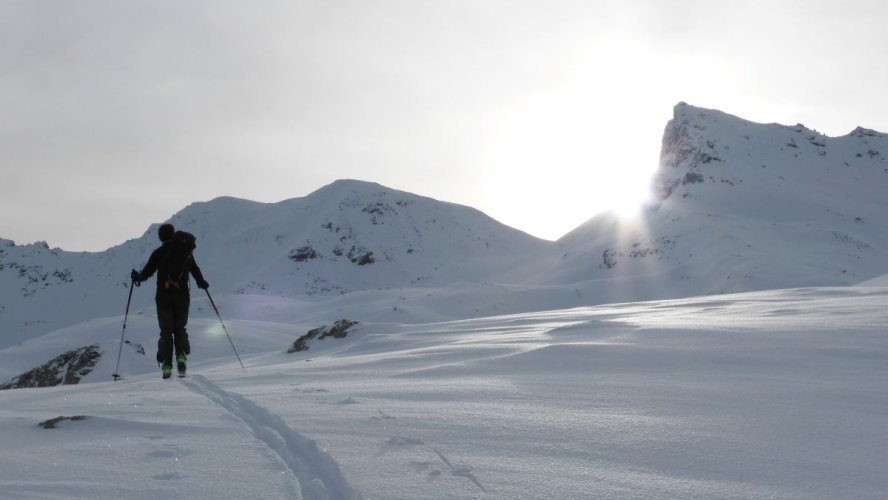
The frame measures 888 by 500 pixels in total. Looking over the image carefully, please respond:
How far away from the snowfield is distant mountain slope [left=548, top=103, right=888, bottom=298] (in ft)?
94.4

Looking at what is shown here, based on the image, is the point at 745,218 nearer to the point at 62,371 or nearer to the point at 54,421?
the point at 62,371

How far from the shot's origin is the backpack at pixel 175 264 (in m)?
8.37

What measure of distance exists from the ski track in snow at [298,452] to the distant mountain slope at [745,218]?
30.7 m

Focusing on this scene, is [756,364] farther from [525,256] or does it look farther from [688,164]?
[525,256]

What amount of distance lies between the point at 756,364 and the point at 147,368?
13.7m

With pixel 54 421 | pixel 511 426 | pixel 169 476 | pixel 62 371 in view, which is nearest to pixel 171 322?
pixel 54 421

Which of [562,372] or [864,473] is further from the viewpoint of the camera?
[562,372]

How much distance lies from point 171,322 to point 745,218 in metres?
45.0

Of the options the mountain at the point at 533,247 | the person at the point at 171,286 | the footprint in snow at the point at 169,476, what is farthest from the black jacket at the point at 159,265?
the mountain at the point at 533,247

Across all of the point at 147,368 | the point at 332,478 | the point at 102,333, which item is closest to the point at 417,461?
the point at 332,478

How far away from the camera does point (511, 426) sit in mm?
3416

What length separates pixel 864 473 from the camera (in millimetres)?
2494

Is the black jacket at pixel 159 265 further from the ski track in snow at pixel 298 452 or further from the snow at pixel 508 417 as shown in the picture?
the ski track in snow at pixel 298 452

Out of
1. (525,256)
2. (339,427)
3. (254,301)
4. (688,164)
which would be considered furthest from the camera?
(525,256)
